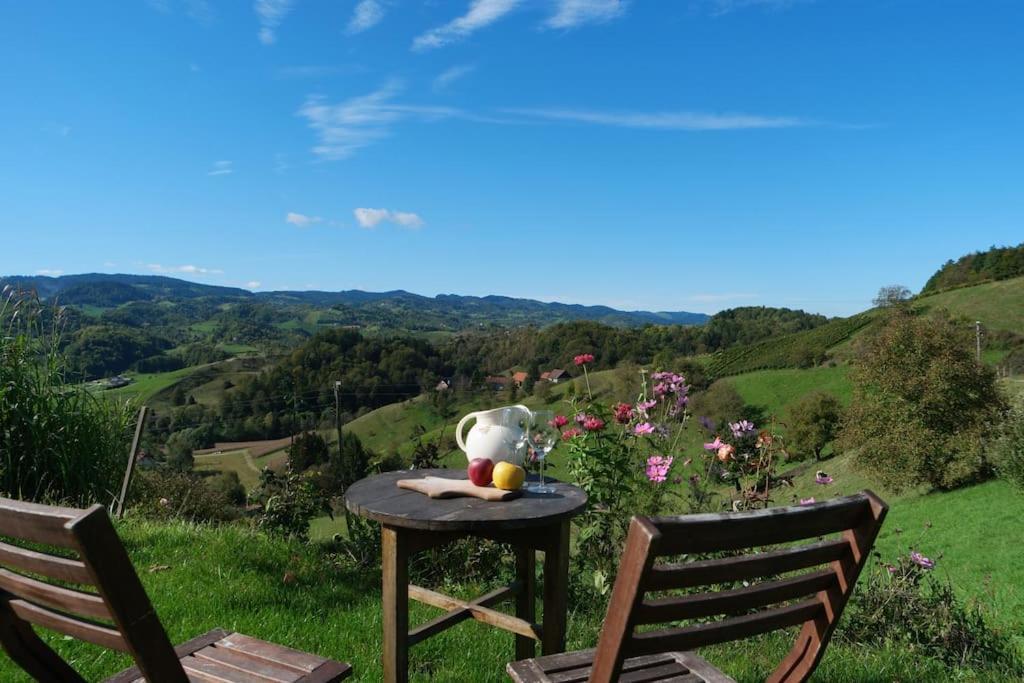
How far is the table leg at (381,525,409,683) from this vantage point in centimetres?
225

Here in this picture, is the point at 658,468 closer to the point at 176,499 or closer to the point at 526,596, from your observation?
the point at 526,596

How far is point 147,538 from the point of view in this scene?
4.38 meters

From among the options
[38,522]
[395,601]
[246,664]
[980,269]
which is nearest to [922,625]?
[395,601]

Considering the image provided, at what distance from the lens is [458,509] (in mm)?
2223

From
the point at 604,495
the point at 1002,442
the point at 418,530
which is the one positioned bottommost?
the point at 1002,442

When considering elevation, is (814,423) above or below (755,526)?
below

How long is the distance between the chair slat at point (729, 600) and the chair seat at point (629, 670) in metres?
0.46

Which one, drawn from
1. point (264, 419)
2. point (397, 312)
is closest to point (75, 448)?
point (264, 419)

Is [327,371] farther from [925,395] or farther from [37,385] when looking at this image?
[37,385]

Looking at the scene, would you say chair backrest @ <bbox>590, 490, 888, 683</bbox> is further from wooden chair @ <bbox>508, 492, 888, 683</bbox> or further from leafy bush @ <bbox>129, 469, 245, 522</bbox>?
leafy bush @ <bbox>129, 469, 245, 522</bbox>

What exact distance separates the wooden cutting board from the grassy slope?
2.91 feet

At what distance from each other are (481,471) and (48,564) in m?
1.45

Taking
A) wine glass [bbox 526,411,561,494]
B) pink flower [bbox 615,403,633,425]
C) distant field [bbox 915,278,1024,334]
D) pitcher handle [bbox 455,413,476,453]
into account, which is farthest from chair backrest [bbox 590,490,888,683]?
distant field [bbox 915,278,1024,334]

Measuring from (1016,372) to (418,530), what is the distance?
43.9 m
